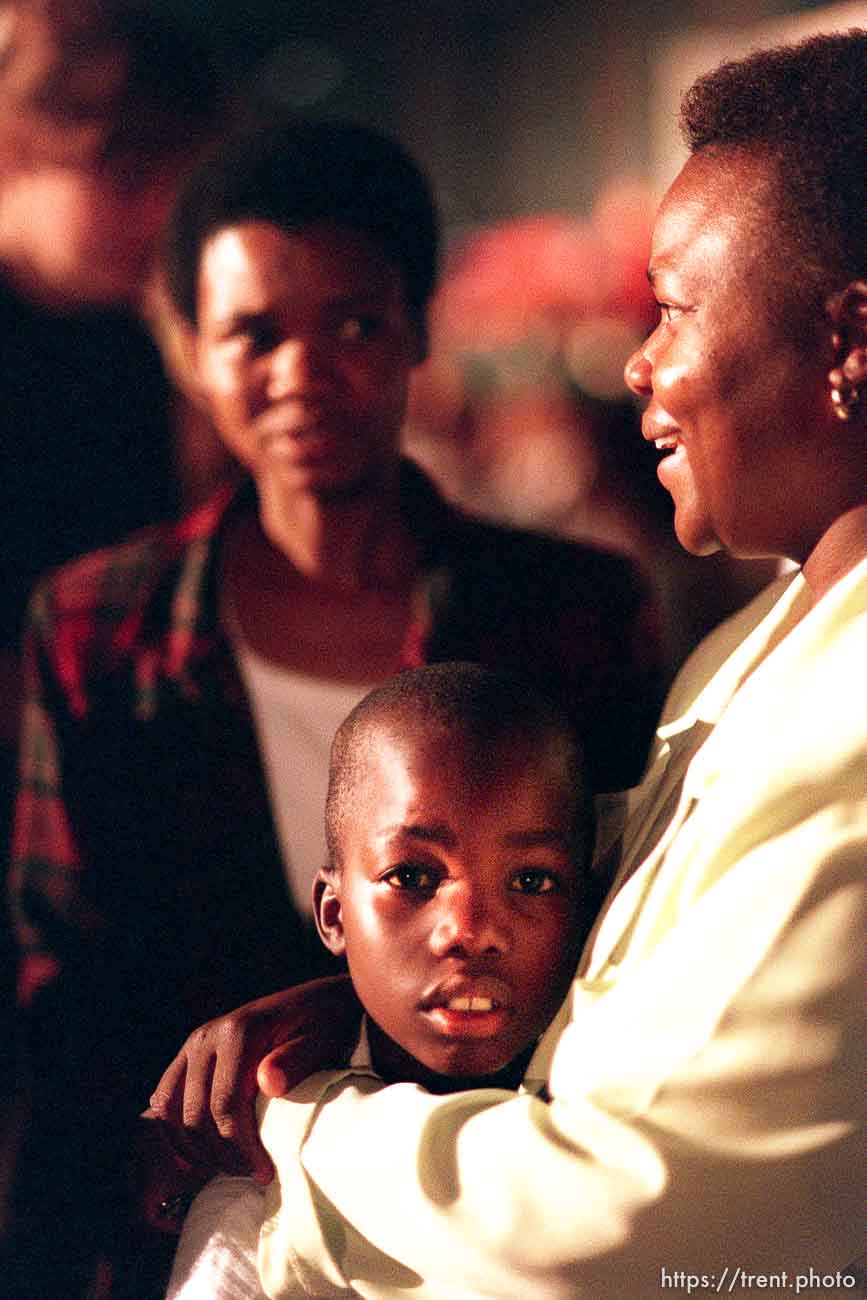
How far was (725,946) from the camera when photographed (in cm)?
87

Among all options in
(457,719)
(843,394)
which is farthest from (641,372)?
Result: (457,719)

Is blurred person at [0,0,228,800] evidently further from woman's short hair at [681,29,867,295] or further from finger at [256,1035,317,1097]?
woman's short hair at [681,29,867,295]

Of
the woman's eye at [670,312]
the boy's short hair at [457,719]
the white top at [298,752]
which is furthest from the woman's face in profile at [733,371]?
the white top at [298,752]

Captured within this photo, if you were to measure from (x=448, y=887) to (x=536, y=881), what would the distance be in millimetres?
74

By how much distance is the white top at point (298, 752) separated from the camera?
52.0 inches

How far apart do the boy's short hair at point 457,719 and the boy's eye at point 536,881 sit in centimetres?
3

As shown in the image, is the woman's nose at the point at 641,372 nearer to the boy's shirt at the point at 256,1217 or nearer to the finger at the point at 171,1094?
the boy's shirt at the point at 256,1217

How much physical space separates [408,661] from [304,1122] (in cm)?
48

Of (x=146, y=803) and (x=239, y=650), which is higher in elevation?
(x=239, y=650)

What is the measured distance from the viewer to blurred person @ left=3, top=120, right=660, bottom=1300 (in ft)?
4.22

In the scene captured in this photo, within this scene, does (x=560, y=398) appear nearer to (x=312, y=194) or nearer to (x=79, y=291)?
(x=312, y=194)

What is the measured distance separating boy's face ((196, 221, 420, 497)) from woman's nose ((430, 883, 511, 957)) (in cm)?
49

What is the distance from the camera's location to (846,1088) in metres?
0.87

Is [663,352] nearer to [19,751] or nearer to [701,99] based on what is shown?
[701,99]
